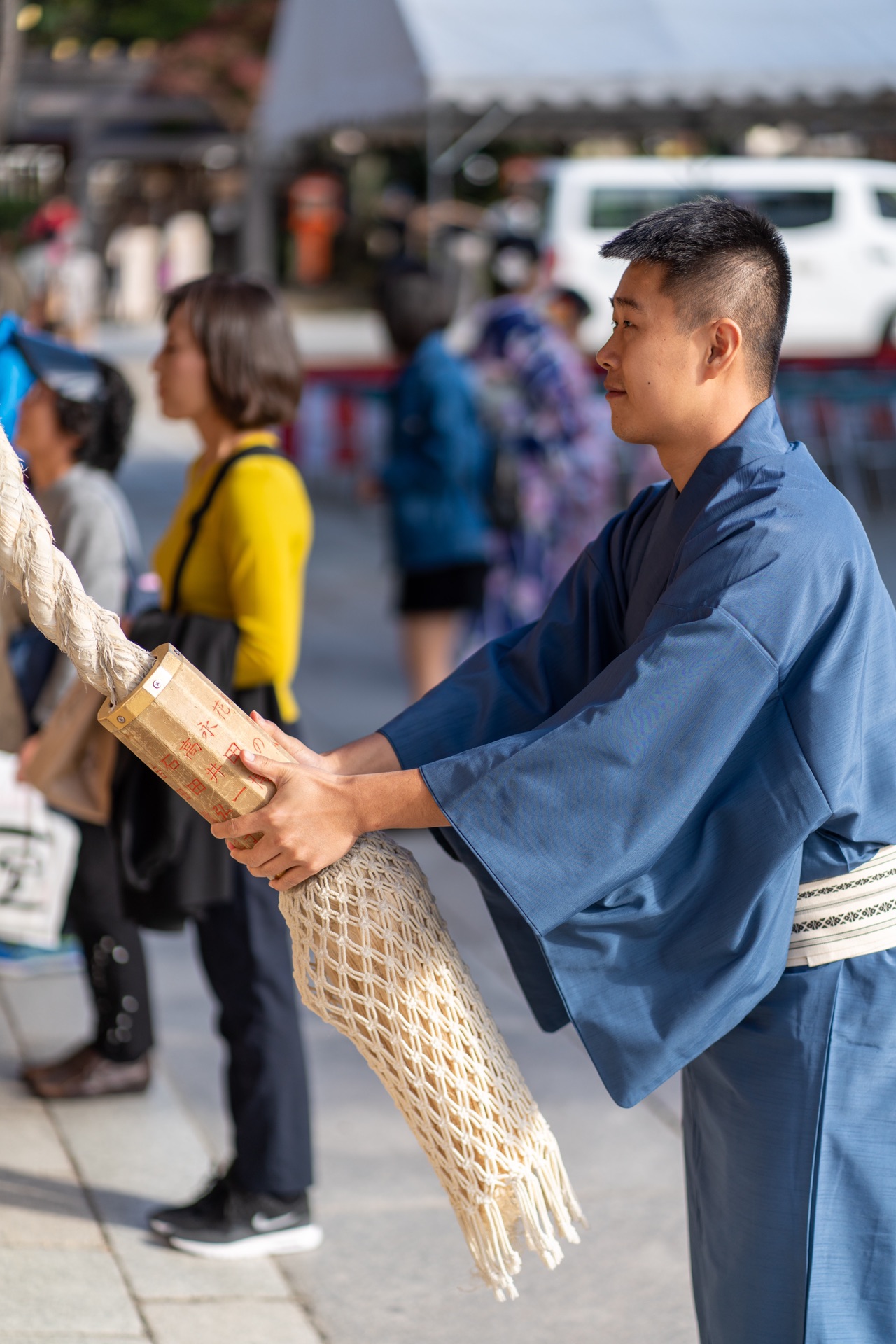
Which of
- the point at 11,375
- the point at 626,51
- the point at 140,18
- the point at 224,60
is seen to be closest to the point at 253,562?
the point at 11,375

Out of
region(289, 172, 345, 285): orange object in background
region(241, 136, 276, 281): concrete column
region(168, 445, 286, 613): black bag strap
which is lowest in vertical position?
region(168, 445, 286, 613): black bag strap

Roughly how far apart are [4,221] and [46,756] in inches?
1058

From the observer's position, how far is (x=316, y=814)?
1678 mm

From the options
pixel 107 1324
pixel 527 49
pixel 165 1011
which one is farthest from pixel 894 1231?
pixel 527 49

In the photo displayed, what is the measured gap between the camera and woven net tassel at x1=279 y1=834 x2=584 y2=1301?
1.72 meters

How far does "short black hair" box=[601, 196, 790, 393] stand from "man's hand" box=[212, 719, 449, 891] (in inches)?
23.5

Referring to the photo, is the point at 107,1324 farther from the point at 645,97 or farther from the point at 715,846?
the point at 645,97

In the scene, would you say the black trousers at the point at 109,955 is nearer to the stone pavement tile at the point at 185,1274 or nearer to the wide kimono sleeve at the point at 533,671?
the stone pavement tile at the point at 185,1274

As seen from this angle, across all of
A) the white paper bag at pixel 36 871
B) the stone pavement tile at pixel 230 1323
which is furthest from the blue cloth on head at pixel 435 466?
the stone pavement tile at pixel 230 1323

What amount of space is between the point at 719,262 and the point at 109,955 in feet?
6.87

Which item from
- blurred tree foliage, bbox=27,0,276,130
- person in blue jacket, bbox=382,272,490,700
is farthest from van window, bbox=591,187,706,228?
blurred tree foliage, bbox=27,0,276,130

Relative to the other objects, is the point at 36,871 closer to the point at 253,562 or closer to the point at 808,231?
the point at 253,562

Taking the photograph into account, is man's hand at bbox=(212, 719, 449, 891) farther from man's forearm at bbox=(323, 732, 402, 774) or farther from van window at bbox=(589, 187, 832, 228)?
van window at bbox=(589, 187, 832, 228)

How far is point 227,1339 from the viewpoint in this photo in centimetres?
249
